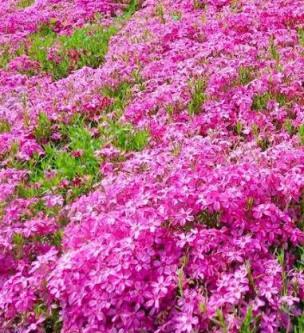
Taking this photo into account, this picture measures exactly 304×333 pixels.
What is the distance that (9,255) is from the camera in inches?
199

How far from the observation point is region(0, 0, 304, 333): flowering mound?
4.01 metres

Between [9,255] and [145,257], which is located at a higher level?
[145,257]

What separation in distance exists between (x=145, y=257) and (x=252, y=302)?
0.87 meters

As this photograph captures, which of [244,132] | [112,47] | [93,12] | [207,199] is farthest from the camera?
[93,12]

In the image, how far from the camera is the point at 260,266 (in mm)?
4164

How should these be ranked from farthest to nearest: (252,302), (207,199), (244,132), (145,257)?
1. (244,132)
2. (207,199)
3. (145,257)
4. (252,302)

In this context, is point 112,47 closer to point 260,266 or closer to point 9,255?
point 9,255

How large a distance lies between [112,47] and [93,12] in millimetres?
3122

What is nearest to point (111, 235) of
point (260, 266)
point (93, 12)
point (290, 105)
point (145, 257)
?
point (145, 257)

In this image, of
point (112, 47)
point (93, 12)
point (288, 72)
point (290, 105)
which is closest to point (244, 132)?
point (290, 105)

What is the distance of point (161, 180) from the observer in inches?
208

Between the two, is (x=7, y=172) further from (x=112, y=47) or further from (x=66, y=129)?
(x=112, y=47)

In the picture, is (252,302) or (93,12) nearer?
(252,302)

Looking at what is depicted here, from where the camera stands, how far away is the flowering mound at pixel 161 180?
4.01m
